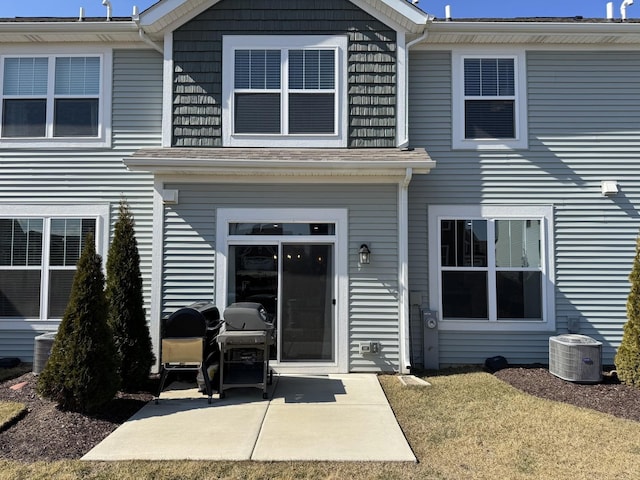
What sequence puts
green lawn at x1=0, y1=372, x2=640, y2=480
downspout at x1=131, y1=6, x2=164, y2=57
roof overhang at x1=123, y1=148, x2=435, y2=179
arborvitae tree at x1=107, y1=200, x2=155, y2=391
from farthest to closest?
1. downspout at x1=131, y1=6, x2=164, y2=57
2. roof overhang at x1=123, y1=148, x2=435, y2=179
3. arborvitae tree at x1=107, y1=200, x2=155, y2=391
4. green lawn at x1=0, y1=372, x2=640, y2=480

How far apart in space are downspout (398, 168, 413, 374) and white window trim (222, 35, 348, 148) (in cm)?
128

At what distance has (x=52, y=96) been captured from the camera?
297 inches

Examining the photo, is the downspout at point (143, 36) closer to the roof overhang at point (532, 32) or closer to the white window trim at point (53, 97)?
the white window trim at point (53, 97)

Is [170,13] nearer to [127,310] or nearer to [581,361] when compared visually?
[127,310]

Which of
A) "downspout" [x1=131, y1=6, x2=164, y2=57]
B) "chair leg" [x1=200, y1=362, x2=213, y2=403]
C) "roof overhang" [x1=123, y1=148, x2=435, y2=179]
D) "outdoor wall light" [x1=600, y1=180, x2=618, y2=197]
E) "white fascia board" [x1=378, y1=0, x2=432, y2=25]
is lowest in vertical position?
"chair leg" [x1=200, y1=362, x2=213, y2=403]

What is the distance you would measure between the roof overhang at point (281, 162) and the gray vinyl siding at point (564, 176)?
39.6 inches

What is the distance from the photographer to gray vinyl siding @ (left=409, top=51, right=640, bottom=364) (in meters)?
7.36

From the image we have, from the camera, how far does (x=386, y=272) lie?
693 centimetres

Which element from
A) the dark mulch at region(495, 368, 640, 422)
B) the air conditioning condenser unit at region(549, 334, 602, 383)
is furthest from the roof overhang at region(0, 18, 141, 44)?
the air conditioning condenser unit at region(549, 334, 602, 383)

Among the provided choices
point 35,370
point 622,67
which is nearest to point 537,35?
point 622,67

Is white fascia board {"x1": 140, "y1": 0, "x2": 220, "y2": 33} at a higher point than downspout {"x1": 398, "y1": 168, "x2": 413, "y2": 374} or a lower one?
higher

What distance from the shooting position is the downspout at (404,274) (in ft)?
22.2

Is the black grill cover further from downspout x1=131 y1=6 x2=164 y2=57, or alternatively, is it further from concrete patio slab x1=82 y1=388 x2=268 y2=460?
downspout x1=131 y1=6 x2=164 y2=57

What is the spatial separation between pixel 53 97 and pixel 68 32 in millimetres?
1102
